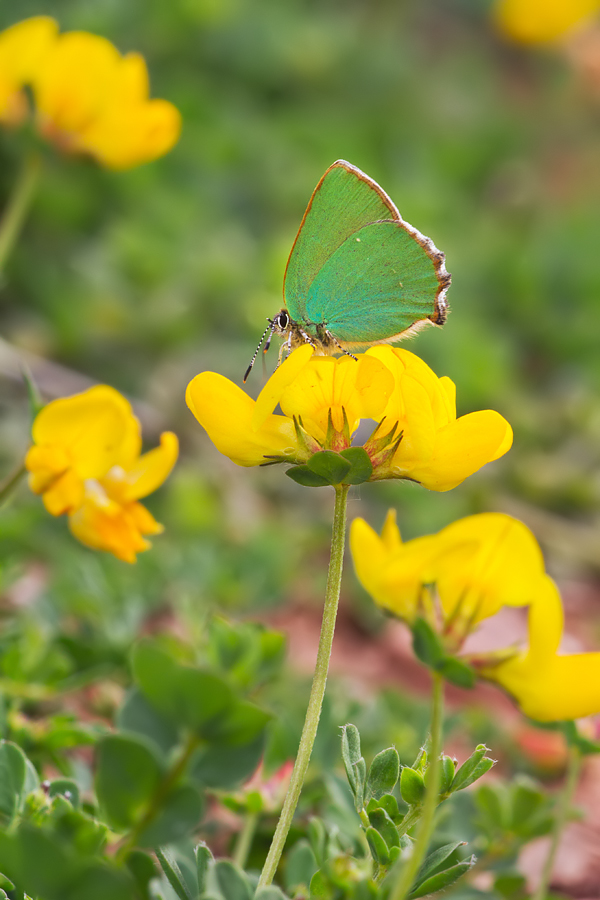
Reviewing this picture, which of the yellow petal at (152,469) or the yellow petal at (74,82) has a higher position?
the yellow petal at (74,82)

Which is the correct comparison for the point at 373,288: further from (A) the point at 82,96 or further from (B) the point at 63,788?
(A) the point at 82,96

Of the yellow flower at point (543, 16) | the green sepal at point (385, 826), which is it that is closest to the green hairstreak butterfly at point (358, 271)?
the green sepal at point (385, 826)

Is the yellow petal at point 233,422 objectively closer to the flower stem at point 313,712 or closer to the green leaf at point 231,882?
the flower stem at point 313,712

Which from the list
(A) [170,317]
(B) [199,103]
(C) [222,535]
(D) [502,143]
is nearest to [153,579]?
(C) [222,535]

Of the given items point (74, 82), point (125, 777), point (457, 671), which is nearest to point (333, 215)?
point (457, 671)

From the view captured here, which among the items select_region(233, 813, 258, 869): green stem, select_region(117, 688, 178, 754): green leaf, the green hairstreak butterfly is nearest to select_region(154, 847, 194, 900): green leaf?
select_region(117, 688, 178, 754): green leaf

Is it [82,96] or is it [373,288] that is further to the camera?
[82,96]
